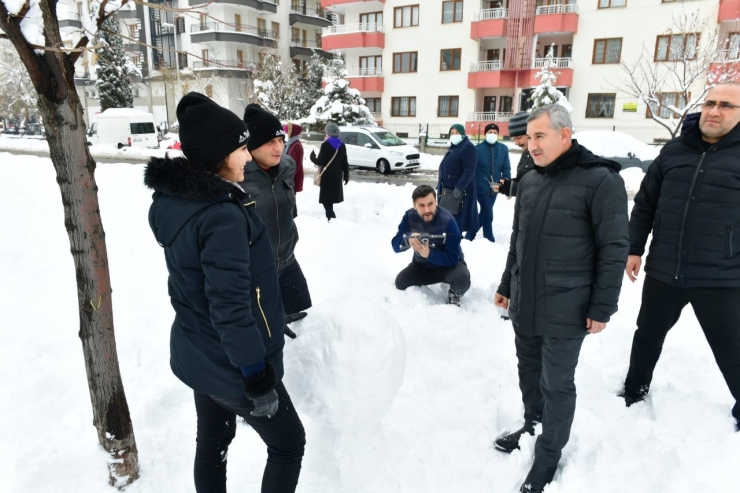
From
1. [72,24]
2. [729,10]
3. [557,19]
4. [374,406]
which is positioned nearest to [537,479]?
[374,406]

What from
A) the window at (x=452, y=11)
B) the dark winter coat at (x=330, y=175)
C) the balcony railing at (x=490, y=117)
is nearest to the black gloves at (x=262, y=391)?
the dark winter coat at (x=330, y=175)

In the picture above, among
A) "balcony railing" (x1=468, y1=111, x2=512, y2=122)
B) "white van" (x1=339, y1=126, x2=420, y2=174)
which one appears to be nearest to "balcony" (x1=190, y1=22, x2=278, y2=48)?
"balcony railing" (x1=468, y1=111, x2=512, y2=122)

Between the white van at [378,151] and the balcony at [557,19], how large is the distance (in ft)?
41.1

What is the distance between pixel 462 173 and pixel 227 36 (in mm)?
34470

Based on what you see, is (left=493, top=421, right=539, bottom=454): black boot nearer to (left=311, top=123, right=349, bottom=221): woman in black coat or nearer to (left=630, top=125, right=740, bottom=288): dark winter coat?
(left=630, top=125, right=740, bottom=288): dark winter coat

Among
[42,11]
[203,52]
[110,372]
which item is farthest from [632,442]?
[203,52]

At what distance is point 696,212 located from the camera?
2.69 meters

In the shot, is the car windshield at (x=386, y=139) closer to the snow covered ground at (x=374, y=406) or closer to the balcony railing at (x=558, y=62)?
the balcony railing at (x=558, y=62)

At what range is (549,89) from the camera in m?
20.3

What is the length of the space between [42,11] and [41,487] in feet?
7.28

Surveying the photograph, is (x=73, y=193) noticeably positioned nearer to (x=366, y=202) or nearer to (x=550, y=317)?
(x=550, y=317)

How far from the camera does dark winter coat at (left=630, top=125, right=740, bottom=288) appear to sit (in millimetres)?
2592

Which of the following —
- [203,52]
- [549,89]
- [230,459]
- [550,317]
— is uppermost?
[203,52]

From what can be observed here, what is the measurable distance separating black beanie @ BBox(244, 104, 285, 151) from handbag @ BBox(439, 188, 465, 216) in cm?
374
